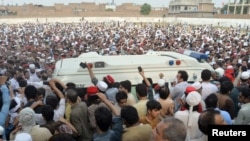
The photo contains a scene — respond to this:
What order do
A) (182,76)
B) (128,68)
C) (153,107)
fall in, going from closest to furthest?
(153,107), (182,76), (128,68)

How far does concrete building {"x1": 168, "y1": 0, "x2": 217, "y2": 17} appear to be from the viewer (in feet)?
258

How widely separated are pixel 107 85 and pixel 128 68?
0.72 metres

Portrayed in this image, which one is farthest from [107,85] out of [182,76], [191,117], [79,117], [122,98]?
[191,117]

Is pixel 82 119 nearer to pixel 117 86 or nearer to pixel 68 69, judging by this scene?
pixel 117 86

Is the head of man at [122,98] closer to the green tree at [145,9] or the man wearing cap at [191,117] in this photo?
the man wearing cap at [191,117]

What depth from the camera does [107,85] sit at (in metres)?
5.28

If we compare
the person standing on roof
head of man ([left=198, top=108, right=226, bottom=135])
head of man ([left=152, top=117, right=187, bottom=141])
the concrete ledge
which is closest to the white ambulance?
the person standing on roof

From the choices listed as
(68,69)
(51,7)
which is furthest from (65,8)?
(68,69)

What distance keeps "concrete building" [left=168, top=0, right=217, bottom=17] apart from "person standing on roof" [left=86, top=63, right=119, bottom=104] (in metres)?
73.0

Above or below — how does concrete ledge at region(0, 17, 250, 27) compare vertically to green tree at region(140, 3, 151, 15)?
below

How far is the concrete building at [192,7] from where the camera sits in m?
78.6

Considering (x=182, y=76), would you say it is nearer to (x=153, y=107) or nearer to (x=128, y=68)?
(x=128, y=68)

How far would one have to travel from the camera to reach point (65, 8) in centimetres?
8812

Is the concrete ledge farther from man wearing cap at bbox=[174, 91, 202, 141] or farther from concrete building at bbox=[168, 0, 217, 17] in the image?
man wearing cap at bbox=[174, 91, 202, 141]
